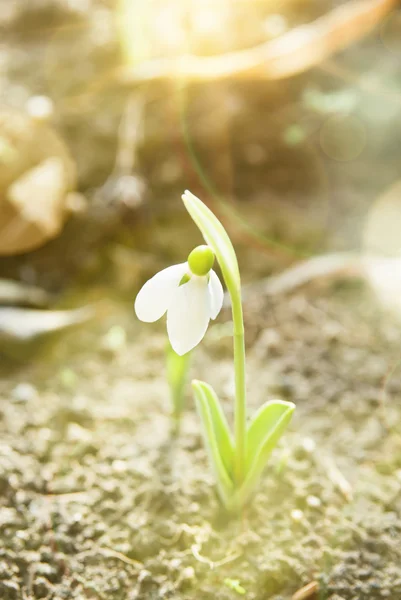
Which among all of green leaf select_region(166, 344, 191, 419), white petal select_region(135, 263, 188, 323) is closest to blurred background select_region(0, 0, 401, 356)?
green leaf select_region(166, 344, 191, 419)

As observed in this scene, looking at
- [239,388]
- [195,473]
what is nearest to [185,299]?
[239,388]

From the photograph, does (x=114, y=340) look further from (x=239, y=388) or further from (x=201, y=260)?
(x=201, y=260)

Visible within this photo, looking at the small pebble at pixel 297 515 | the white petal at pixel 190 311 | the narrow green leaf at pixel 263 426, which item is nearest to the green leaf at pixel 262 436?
the narrow green leaf at pixel 263 426

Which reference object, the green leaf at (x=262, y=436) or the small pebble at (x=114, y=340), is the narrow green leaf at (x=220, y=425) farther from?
the small pebble at (x=114, y=340)

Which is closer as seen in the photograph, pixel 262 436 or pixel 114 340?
pixel 262 436

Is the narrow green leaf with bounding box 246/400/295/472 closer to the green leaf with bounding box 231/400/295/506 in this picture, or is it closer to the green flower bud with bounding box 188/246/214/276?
the green leaf with bounding box 231/400/295/506

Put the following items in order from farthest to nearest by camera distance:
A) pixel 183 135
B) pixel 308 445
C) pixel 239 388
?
pixel 183 135 → pixel 308 445 → pixel 239 388
